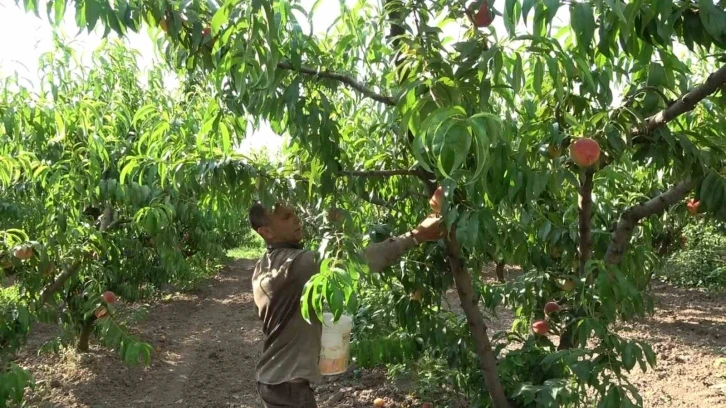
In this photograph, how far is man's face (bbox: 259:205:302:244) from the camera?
2547 mm

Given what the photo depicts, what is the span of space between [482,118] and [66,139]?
9.44 ft

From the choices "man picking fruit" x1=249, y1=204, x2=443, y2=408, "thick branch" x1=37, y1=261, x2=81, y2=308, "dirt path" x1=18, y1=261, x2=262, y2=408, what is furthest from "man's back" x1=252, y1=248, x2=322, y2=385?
"dirt path" x1=18, y1=261, x2=262, y2=408

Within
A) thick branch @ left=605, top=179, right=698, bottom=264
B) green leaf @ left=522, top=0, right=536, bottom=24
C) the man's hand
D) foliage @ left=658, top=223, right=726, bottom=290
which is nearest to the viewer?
green leaf @ left=522, top=0, right=536, bottom=24

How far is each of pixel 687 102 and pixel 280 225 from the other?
1570mm

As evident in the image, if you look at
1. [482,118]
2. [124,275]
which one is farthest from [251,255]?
[482,118]

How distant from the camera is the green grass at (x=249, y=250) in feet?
62.8

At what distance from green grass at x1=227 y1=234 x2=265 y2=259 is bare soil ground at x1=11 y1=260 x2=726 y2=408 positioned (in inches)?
427

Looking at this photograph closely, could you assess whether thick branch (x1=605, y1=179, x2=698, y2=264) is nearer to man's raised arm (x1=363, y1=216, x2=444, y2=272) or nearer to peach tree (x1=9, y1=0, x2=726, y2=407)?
peach tree (x1=9, y1=0, x2=726, y2=407)

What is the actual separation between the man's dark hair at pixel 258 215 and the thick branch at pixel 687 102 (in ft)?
4.92

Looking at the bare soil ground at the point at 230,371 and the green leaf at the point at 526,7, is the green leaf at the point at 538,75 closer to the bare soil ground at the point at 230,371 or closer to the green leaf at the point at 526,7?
the green leaf at the point at 526,7

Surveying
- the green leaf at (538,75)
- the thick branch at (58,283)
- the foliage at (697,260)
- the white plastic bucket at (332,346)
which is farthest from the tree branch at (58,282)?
the foliage at (697,260)

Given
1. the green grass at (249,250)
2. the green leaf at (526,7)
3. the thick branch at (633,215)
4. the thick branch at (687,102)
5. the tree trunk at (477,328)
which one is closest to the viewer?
the green leaf at (526,7)

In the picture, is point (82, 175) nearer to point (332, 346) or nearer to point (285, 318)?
point (285, 318)

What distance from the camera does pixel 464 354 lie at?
283 cm
